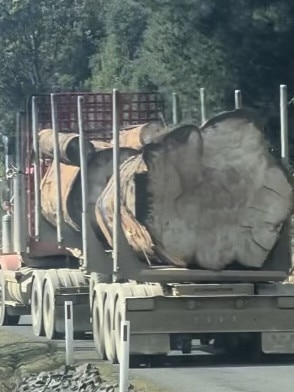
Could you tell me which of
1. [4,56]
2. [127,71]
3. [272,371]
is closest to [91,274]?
[272,371]

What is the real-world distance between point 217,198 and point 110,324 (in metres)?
2.21

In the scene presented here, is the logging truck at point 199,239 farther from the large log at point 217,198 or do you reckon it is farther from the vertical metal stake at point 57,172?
the vertical metal stake at point 57,172

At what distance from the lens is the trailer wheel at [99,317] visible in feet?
59.0

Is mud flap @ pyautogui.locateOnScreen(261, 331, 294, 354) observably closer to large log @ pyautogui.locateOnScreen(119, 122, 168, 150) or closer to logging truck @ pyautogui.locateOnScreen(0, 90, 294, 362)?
logging truck @ pyautogui.locateOnScreen(0, 90, 294, 362)

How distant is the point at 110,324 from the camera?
17359 mm

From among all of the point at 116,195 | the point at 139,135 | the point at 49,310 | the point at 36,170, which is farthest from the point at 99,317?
the point at 36,170

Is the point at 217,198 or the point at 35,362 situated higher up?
the point at 217,198

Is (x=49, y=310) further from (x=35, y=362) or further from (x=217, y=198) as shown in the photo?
(x=217, y=198)

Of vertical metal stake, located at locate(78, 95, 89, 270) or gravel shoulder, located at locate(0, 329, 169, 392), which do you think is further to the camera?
vertical metal stake, located at locate(78, 95, 89, 270)

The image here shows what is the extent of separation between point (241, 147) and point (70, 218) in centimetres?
452

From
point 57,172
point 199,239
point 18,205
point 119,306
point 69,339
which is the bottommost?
point 69,339

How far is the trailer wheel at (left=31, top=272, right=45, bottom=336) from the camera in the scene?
22.4 metres

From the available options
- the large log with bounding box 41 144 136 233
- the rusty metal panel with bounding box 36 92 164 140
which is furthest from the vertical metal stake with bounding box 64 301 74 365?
the rusty metal panel with bounding box 36 92 164 140

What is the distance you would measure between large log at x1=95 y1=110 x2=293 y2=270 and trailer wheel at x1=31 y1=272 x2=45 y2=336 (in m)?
5.92
